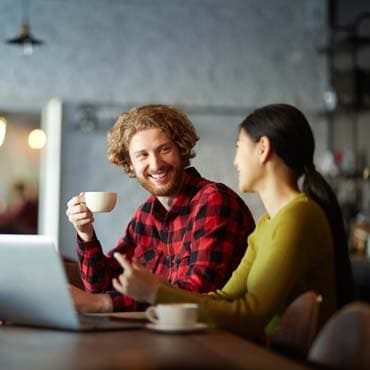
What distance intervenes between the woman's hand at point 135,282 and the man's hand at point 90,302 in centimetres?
45

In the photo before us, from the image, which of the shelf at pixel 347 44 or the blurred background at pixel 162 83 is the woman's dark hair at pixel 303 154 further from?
the shelf at pixel 347 44

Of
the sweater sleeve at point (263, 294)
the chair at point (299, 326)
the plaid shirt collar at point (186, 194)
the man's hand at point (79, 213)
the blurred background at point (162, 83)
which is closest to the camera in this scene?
the chair at point (299, 326)

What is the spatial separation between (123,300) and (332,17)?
5.06 meters

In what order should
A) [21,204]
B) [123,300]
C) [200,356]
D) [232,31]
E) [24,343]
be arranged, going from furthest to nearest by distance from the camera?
[232,31]
[21,204]
[123,300]
[24,343]
[200,356]

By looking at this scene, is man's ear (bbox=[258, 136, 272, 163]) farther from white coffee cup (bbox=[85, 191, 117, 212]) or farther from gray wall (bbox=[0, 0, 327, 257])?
gray wall (bbox=[0, 0, 327, 257])

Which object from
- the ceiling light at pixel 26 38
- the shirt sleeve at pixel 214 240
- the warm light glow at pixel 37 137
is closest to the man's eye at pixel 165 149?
the shirt sleeve at pixel 214 240

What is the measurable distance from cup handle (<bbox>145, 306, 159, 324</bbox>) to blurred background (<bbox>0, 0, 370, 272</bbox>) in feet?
13.8

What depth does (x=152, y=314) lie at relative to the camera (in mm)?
1886

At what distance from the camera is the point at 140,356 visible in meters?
1.46

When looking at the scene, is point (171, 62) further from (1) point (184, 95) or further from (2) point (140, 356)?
(2) point (140, 356)

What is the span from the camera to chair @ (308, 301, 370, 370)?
4.33ft

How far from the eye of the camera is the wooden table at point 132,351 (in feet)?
4.48

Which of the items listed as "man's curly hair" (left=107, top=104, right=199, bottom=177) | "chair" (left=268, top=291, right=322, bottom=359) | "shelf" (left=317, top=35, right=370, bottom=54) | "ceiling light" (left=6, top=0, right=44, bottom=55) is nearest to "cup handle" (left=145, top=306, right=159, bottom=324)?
"chair" (left=268, top=291, right=322, bottom=359)

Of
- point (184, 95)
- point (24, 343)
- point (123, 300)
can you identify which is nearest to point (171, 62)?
point (184, 95)
